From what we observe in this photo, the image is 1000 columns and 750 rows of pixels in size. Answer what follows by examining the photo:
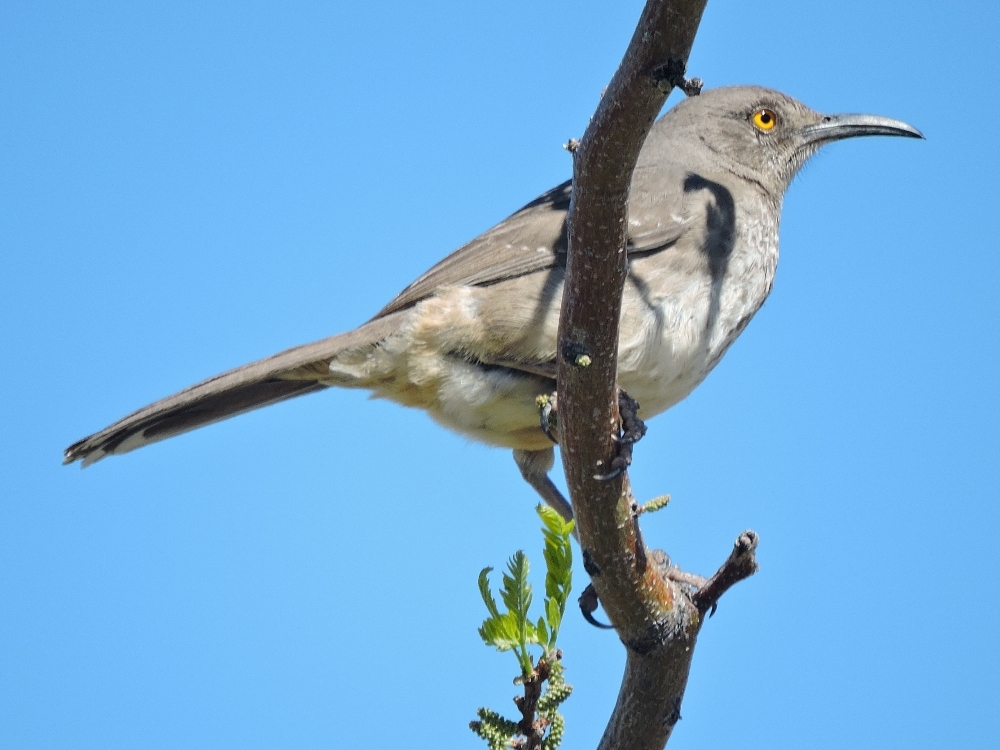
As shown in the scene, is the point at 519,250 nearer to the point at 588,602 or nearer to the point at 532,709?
the point at 588,602

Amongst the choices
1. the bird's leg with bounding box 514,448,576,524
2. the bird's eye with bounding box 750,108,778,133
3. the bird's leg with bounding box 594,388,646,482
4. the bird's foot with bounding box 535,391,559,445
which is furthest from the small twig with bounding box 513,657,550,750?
the bird's eye with bounding box 750,108,778,133

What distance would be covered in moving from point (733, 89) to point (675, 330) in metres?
2.43

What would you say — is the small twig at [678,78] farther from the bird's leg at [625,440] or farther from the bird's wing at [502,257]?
the bird's wing at [502,257]

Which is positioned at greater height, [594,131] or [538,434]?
[538,434]

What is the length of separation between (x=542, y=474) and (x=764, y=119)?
2550 millimetres

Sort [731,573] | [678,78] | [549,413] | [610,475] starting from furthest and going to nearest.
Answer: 1. [549,413]
2. [731,573]
3. [610,475]
4. [678,78]

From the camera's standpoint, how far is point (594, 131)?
3221 millimetres

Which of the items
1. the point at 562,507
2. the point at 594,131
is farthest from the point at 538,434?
the point at 594,131

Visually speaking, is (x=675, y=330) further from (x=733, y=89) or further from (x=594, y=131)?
(x=733, y=89)

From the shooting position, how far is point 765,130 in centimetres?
651

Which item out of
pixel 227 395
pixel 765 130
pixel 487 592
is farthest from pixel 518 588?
pixel 765 130

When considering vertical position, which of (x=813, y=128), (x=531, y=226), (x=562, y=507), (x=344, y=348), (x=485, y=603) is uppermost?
(x=813, y=128)

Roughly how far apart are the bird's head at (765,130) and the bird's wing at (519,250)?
4.18 ft

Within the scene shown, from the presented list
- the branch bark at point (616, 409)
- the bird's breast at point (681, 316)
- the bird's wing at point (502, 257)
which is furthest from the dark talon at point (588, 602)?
the bird's wing at point (502, 257)
